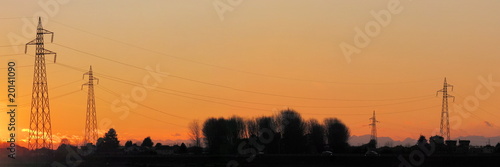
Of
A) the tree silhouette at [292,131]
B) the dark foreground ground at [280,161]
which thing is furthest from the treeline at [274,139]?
the dark foreground ground at [280,161]

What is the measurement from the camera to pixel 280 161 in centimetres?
11975

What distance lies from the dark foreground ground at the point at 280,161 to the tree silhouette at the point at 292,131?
51.8 metres

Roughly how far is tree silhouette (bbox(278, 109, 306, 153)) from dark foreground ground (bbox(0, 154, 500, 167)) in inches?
2037

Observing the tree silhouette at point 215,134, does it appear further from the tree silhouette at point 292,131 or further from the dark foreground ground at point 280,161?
the dark foreground ground at point 280,161

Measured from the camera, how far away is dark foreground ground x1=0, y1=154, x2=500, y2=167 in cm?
10662

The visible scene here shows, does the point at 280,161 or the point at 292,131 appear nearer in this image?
the point at 280,161

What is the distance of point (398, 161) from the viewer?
110 m

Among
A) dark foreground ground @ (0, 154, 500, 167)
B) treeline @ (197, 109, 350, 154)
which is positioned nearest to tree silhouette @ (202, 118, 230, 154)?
treeline @ (197, 109, 350, 154)

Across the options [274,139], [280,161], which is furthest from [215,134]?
[280,161]

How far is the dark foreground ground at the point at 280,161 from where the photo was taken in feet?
350

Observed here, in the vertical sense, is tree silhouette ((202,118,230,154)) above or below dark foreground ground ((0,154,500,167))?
above

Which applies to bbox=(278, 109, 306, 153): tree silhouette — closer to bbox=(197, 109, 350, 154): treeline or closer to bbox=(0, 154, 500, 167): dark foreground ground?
bbox=(197, 109, 350, 154): treeline

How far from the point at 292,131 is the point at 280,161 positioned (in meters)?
70.4

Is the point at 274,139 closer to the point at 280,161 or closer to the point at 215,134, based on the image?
the point at 215,134
